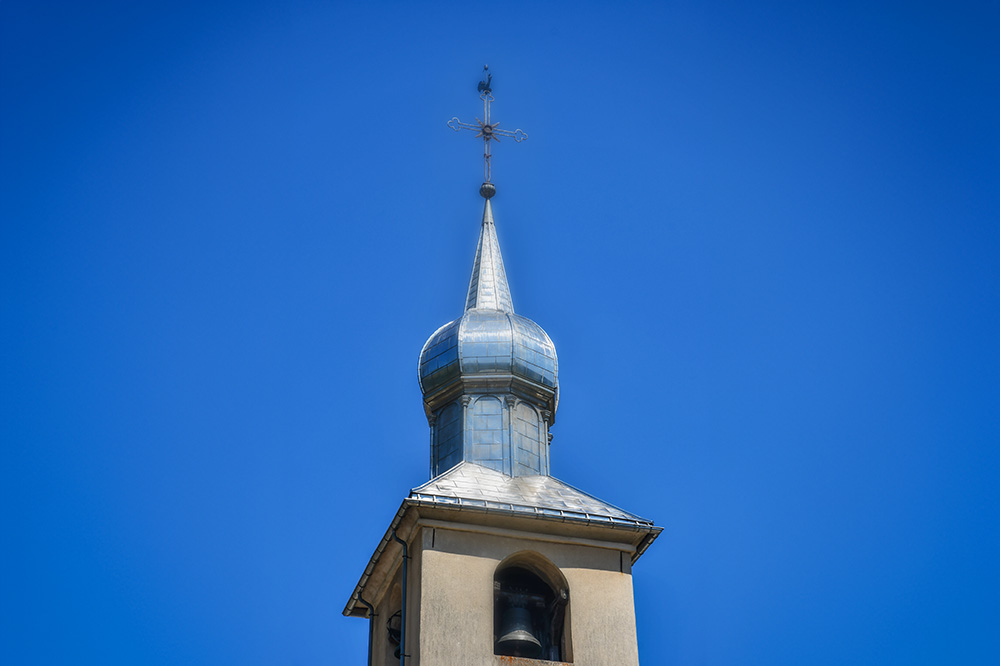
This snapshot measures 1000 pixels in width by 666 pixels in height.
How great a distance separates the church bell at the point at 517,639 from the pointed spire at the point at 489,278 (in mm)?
6725

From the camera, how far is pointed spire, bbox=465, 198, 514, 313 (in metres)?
29.7

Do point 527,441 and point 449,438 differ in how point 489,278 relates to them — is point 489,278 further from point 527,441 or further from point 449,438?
point 527,441

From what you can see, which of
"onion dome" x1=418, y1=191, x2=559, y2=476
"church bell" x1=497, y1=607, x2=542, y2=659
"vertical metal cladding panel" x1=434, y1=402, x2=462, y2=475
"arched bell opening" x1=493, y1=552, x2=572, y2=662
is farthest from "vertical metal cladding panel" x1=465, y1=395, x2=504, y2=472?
"church bell" x1=497, y1=607, x2=542, y2=659

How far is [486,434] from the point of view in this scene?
27.3 metres

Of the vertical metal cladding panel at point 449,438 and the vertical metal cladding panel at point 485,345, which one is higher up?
the vertical metal cladding panel at point 485,345

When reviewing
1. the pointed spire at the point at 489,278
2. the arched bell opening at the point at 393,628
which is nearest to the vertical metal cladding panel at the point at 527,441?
the pointed spire at the point at 489,278

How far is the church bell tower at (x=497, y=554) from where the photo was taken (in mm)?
24062

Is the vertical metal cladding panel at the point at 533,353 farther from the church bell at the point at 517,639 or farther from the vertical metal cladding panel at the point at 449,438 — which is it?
the church bell at the point at 517,639

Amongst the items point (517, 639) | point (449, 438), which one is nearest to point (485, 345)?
point (449, 438)

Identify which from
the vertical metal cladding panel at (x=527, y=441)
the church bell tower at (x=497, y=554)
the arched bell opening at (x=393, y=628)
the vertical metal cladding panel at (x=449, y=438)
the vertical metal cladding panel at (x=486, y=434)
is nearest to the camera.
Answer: the church bell tower at (x=497, y=554)

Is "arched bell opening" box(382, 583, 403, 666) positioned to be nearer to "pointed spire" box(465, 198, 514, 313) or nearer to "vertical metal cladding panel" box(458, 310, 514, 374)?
"vertical metal cladding panel" box(458, 310, 514, 374)

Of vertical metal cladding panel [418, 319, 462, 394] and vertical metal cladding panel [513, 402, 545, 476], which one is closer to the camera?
vertical metal cladding panel [513, 402, 545, 476]

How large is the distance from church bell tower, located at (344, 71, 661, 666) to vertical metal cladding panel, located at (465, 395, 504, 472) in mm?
17

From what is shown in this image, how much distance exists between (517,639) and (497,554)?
4.49ft
